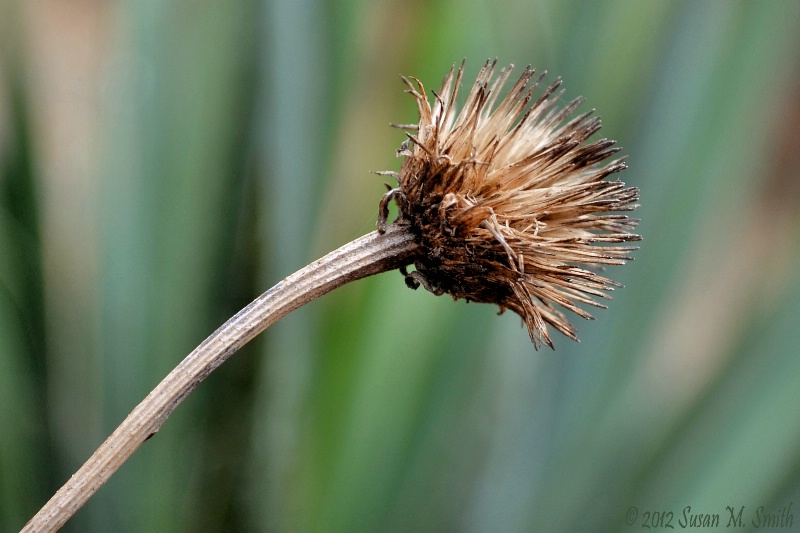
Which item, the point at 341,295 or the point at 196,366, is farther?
the point at 341,295

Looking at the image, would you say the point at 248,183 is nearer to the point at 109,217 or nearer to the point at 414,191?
the point at 109,217

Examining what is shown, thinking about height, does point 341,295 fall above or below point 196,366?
below

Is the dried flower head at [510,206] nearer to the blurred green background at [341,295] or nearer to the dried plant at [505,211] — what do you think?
the dried plant at [505,211]

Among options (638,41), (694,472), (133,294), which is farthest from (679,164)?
(133,294)

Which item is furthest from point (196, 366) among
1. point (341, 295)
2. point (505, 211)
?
point (341, 295)

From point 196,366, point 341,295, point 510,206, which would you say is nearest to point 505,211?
point 510,206

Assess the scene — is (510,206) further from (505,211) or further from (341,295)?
(341,295)

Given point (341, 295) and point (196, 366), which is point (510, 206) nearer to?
point (196, 366)

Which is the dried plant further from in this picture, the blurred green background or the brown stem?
the blurred green background
